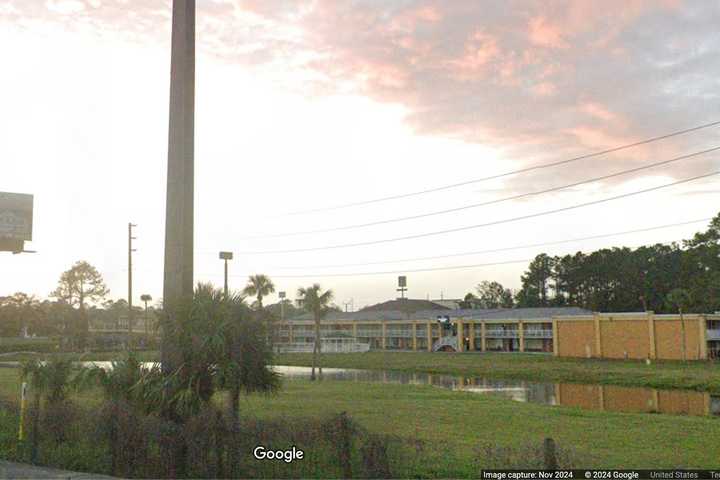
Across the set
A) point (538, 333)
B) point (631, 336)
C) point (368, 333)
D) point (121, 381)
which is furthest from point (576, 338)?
point (121, 381)

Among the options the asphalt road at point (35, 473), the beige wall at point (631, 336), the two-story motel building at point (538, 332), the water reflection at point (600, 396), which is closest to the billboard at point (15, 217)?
the water reflection at point (600, 396)

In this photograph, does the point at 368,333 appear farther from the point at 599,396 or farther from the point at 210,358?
the point at 210,358

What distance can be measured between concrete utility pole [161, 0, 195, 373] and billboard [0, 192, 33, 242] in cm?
1942

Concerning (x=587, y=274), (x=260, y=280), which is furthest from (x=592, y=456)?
(x=587, y=274)

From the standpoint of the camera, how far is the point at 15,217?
3578 centimetres

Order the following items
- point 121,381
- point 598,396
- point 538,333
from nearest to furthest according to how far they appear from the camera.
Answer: point 121,381 → point 598,396 → point 538,333

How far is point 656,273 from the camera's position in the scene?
144 metres

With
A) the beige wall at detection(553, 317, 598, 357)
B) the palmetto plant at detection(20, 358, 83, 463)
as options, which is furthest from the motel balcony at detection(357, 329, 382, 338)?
the palmetto plant at detection(20, 358, 83, 463)

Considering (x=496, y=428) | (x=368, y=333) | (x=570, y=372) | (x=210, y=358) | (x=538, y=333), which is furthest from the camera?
(x=368, y=333)

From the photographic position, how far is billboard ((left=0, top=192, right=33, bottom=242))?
1389 inches

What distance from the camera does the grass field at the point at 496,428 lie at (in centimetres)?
1706

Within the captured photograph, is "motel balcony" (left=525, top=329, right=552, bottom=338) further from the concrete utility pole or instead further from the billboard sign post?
the concrete utility pole

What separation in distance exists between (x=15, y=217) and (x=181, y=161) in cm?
2021

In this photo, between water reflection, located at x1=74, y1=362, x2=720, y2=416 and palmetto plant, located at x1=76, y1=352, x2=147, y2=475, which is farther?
water reflection, located at x1=74, y1=362, x2=720, y2=416
